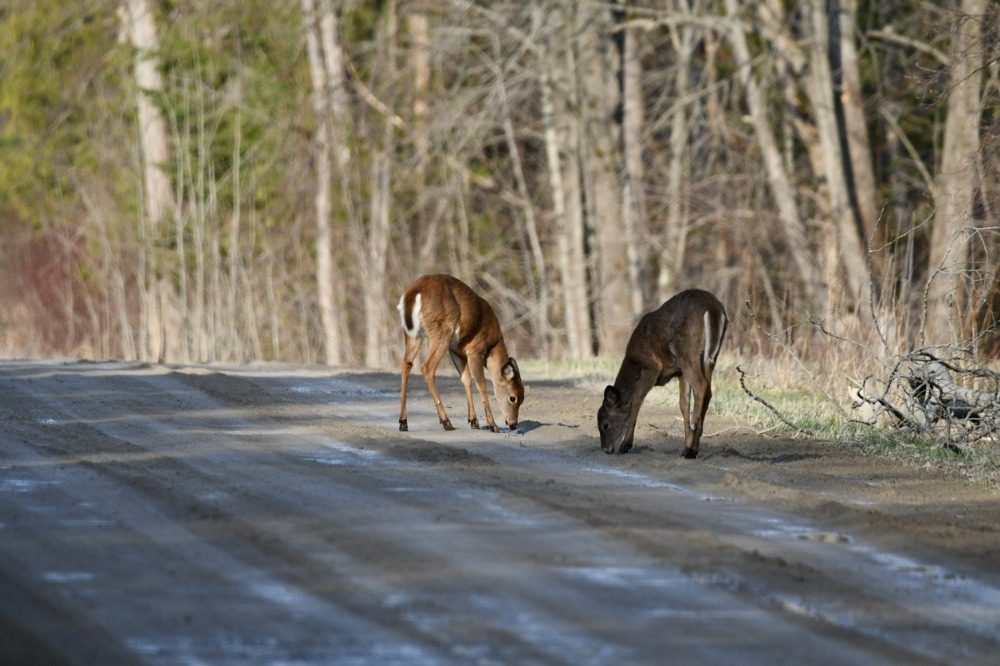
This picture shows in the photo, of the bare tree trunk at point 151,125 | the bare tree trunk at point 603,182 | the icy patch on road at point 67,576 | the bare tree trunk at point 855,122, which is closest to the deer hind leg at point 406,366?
the icy patch on road at point 67,576

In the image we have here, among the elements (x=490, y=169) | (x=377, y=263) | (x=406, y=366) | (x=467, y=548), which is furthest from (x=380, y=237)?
(x=467, y=548)

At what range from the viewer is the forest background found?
25109 millimetres

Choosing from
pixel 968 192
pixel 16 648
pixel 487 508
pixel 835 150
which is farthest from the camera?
pixel 835 150

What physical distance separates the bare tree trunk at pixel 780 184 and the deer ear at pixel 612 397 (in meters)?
13.9

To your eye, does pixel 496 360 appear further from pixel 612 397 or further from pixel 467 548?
pixel 467 548

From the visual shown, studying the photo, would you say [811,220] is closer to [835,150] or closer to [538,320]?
[835,150]

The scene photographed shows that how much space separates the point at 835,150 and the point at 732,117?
890cm

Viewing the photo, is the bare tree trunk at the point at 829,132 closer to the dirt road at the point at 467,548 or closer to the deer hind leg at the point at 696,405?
the dirt road at the point at 467,548

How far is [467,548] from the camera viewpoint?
784 cm

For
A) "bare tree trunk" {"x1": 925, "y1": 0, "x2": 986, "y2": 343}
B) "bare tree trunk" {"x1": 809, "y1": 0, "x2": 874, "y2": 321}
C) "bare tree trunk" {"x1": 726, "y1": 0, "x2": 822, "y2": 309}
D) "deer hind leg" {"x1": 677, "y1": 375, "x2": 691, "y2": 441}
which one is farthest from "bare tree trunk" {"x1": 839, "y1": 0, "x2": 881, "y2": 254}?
"deer hind leg" {"x1": 677, "y1": 375, "x2": 691, "y2": 441}

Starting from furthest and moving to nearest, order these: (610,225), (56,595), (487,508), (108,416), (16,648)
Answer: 1. (610,225)
2. (108,416)
3. (487,508)
4. (56,595)
5. (16,648)

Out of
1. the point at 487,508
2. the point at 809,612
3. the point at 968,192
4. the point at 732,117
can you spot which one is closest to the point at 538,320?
the point at 732,117

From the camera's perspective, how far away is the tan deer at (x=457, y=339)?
12.5 metres

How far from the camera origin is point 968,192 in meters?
20.0
